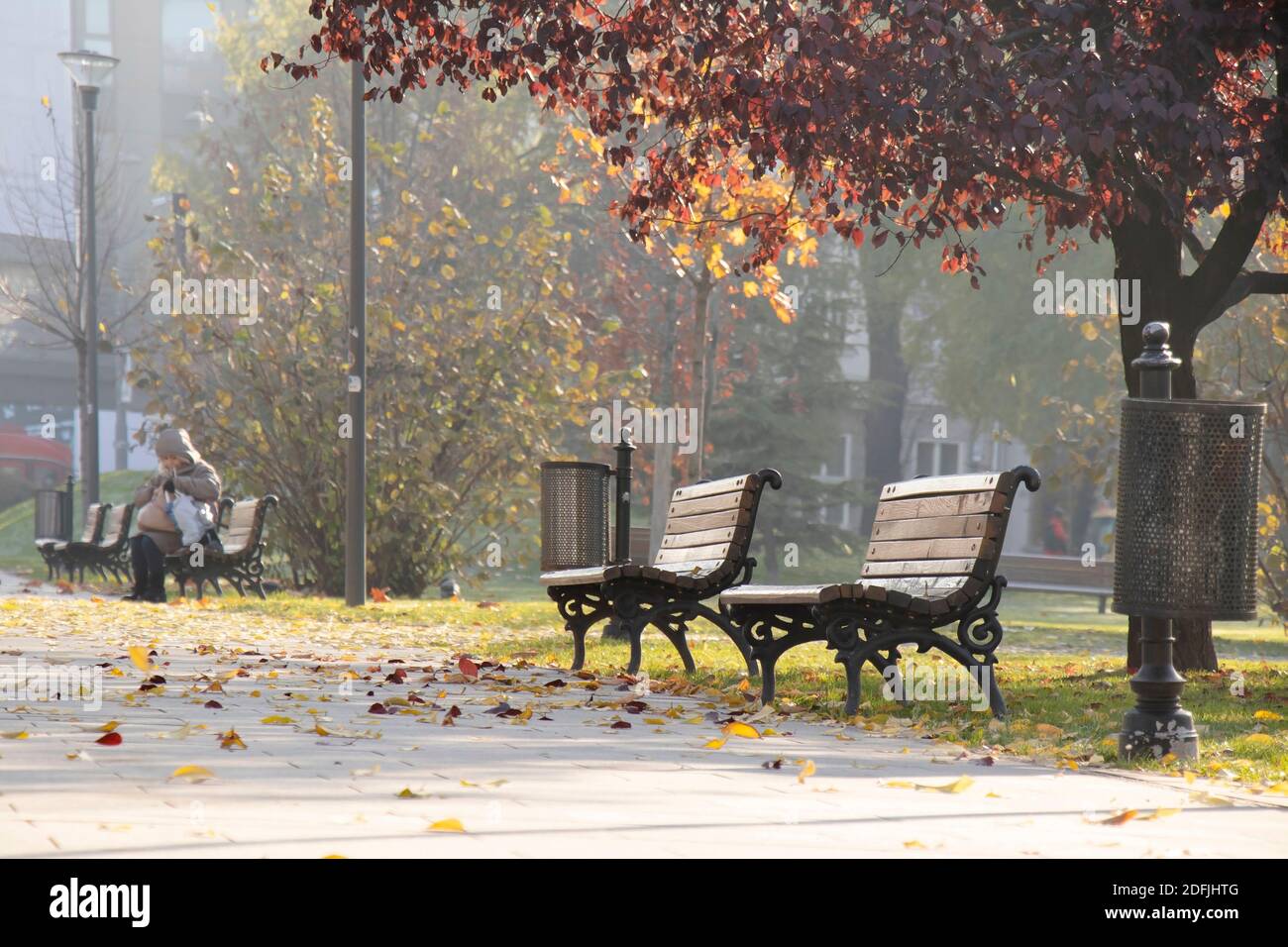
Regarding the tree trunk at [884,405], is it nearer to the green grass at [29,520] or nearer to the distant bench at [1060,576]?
the distant bench at [1060,576]

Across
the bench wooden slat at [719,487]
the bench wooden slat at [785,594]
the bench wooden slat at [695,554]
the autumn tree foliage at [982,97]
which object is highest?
the autumn tree foliage at [982,97]

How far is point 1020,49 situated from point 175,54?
60.6m

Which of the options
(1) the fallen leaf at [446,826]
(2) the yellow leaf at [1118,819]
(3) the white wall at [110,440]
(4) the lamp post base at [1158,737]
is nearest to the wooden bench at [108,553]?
(4) the lamp post base at [1158,737]

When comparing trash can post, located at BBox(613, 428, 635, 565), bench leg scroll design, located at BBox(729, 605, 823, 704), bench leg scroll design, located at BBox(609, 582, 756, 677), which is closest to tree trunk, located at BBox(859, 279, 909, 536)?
trash can post, located at BBox(613, 428, 635, 565)

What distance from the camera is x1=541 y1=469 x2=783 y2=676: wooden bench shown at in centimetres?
910

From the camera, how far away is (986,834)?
458cm

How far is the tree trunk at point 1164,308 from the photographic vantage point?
10.4 metres

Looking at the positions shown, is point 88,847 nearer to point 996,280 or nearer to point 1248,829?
point 1248,829

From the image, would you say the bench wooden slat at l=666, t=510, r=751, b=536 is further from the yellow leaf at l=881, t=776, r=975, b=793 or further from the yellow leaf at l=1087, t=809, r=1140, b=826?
the yellow leaf at l=1087, t=809, r=1140, b=826

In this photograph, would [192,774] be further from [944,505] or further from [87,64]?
[87,64]

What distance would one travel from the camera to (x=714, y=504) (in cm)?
979

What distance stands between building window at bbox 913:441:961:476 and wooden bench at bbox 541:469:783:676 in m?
45.7

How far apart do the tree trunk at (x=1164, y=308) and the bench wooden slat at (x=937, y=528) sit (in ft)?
8.16

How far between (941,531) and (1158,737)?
1865 millimetres
